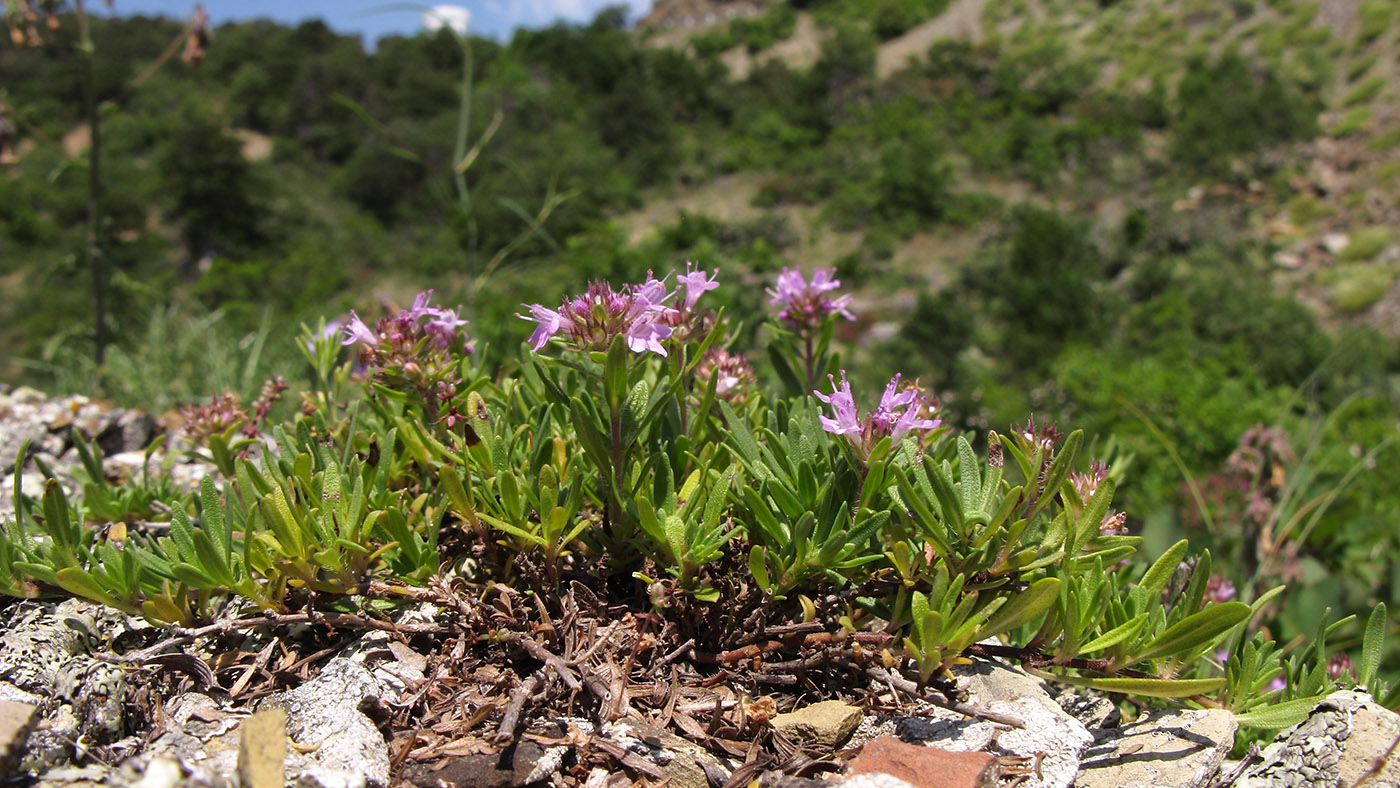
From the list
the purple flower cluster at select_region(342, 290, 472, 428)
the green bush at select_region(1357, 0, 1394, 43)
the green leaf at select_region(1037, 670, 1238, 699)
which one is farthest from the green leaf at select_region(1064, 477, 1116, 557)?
the green bush at select_region(1357, 0, 1394, 43)

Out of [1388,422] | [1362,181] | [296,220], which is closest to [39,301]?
[296,220]

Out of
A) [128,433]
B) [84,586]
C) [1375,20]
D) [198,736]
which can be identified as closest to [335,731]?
[198,736]

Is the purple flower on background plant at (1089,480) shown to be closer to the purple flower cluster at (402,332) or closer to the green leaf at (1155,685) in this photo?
the green leaf at (1155,685)

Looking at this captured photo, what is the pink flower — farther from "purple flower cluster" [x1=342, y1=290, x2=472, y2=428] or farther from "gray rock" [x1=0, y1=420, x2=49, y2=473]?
"gray rock" [x1=0, y1=420, x2=49, y2=473]

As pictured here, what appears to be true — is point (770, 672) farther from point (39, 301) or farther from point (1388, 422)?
point (39, 301)

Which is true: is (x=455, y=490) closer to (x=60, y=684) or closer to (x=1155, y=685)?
(x=60, y=684)

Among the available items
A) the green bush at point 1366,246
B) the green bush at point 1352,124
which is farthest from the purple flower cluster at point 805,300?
the green bush at point 1352,124
